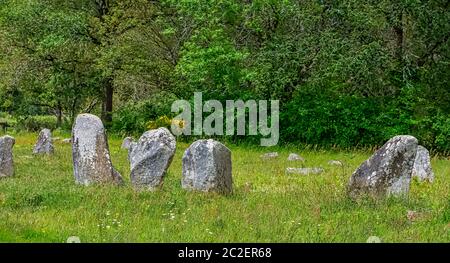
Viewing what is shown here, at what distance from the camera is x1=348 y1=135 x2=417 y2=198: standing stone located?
12922 millimetres

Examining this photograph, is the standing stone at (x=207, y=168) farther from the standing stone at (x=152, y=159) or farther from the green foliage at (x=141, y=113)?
the green foliage at (x=141, y=113)

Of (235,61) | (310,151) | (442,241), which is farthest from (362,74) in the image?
(442,241)

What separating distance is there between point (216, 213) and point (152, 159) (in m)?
3.41

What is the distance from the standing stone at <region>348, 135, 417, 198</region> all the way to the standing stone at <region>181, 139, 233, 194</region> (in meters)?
2.67

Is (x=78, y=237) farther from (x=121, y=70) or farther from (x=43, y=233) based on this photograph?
(x=121, y=70)

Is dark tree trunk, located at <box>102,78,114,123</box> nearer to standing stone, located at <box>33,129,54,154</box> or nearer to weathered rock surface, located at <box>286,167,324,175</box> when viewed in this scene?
standing stone, located at <box>33,129,54,154</box>

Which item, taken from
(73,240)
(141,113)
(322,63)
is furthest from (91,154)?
(141,113)

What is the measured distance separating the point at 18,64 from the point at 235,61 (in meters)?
13.2

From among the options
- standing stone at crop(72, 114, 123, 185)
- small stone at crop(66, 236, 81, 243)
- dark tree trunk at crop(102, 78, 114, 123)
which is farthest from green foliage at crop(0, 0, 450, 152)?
small stone at crop(66, 236, 81, 243)

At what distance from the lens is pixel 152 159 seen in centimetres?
1421

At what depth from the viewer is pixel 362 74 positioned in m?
27.3

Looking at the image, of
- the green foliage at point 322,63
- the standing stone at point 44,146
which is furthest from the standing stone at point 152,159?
the green foliage at point 322,63

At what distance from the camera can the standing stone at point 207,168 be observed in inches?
533

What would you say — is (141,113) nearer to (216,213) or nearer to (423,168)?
(423,168)
